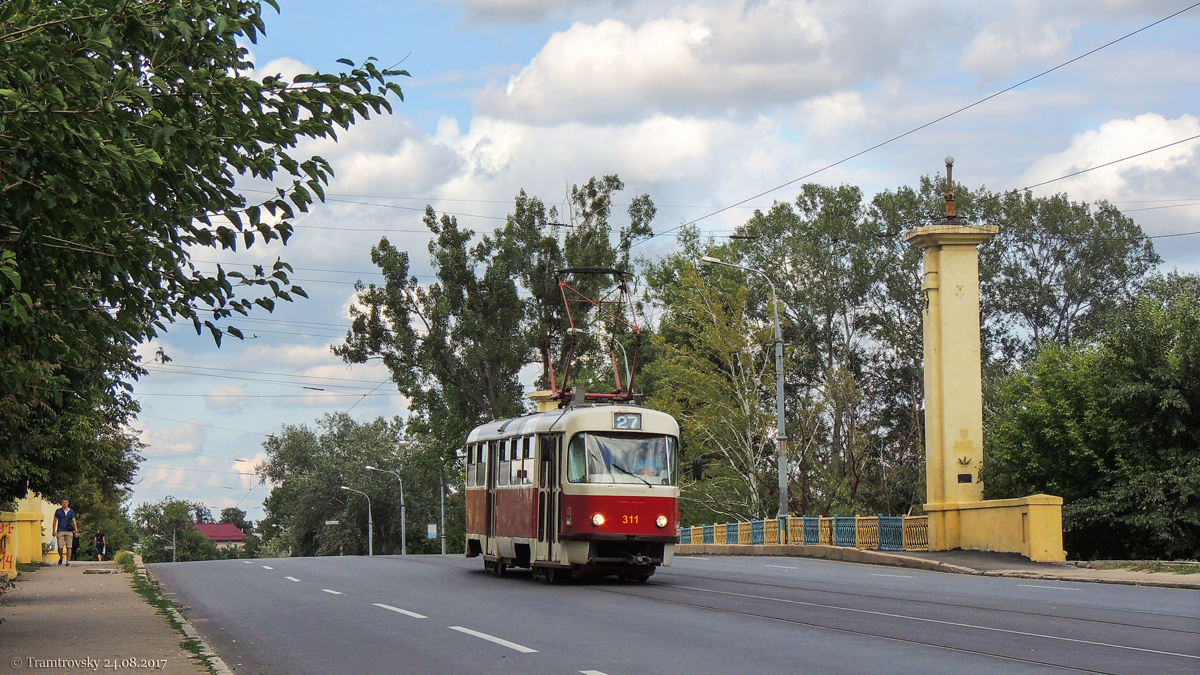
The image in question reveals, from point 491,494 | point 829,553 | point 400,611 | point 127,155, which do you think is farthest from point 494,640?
point 829,553

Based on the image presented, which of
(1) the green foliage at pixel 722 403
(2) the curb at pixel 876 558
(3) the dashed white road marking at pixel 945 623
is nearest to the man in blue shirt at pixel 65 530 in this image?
(2) the curb at pixel 876 558

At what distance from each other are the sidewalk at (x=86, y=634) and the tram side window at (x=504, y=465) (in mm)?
7276

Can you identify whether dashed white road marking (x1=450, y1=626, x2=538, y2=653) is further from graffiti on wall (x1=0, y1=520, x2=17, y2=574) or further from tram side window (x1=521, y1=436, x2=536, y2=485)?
graffiti on wall (x1=0, y1=520, x2=17, y2=574)

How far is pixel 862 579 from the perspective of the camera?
78.3 feet

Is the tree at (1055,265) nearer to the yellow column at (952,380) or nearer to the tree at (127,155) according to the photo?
the yellow column at (952,380)

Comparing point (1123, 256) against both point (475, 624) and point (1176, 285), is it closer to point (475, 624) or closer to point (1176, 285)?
point (1176, 285)

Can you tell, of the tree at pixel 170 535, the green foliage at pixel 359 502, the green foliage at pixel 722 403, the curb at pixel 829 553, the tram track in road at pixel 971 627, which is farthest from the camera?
the tree at pixel 170 535

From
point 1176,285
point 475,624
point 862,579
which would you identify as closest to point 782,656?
point 475,624

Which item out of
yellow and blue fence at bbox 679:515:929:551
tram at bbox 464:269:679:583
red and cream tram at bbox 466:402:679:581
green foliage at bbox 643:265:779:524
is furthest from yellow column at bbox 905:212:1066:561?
green foliage at bbox 643:265:779:524

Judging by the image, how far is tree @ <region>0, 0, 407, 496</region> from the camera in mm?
7625

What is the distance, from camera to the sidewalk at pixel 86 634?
39.3 ft

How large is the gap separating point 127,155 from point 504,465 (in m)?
18.9

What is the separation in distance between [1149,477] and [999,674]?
22145 millimetres

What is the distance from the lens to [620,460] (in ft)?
75.2
